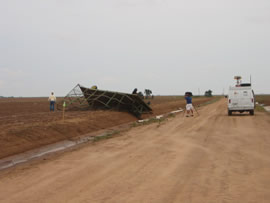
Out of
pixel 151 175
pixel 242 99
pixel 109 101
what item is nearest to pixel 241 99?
pixel 242 99

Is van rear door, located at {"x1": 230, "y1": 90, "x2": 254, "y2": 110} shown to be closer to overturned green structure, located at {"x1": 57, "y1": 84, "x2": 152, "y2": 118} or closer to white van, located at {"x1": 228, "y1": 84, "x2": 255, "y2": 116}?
white van, located at {"x1": 228, "y1": 84, "x2": 255, "y2": 116}

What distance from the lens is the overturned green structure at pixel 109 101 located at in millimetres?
24375

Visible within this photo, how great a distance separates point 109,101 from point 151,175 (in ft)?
60.0

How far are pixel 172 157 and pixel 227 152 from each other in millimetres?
1745

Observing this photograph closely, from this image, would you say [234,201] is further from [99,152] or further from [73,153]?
[73,153]

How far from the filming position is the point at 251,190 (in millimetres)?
5301

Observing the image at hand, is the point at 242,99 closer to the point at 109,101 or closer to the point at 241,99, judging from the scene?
the point at 241,99

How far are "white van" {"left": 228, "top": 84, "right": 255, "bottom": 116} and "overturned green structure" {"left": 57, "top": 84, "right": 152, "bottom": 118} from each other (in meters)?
7.10

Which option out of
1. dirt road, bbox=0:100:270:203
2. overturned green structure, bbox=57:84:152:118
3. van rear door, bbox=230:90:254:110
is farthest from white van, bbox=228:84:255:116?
dirt road, bbox=0:100:270:203

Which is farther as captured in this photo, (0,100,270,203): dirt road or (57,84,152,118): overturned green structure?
(57,84,152,118): overturned green structure

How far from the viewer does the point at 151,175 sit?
6391 millimetres

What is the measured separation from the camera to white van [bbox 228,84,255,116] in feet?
71.8

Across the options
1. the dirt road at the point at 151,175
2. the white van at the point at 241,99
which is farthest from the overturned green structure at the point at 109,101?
the dirt road at the point at 151,175

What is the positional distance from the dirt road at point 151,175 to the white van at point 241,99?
1229 centimetres
